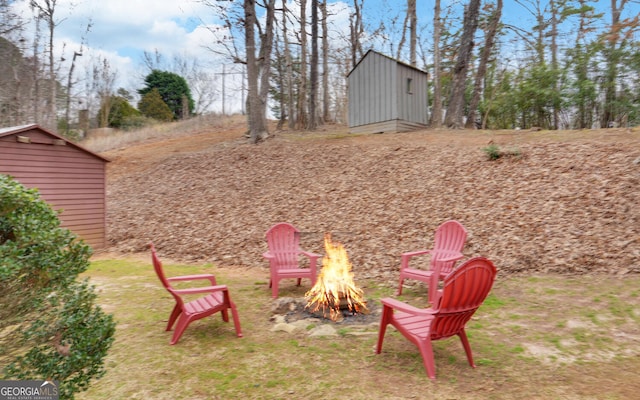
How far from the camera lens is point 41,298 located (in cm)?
191

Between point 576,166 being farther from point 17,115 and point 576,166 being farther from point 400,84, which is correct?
point 17,115

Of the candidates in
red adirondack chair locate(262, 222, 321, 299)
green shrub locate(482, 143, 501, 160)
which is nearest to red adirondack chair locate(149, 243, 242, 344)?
red adirondack chair locate(262, 222, 321, 299)

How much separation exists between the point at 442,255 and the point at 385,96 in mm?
9872

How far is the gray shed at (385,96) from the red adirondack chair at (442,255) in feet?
29.6

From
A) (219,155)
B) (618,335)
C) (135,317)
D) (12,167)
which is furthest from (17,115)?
(618,335)

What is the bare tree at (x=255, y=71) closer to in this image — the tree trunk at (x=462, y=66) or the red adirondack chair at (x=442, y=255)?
the tree trunk at (x=462, y=66)

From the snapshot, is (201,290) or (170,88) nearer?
(201,290)

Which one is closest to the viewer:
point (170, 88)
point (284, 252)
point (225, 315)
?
point (225, 315)

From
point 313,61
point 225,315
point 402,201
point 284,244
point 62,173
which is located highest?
point 313,61

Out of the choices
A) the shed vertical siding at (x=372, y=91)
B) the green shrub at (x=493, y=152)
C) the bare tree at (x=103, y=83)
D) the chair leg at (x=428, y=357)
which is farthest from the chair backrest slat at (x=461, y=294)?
the bare tree at (x=103, y=83)

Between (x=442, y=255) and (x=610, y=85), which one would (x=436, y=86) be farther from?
(x=442, y=255)

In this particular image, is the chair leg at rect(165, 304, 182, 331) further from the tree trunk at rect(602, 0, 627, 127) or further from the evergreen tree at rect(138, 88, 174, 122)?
the evergreen tree at rect(138, 88, 174, 122)

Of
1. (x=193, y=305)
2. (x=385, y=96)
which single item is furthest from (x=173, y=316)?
(x=385, y=96)

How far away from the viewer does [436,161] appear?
9891 mm
